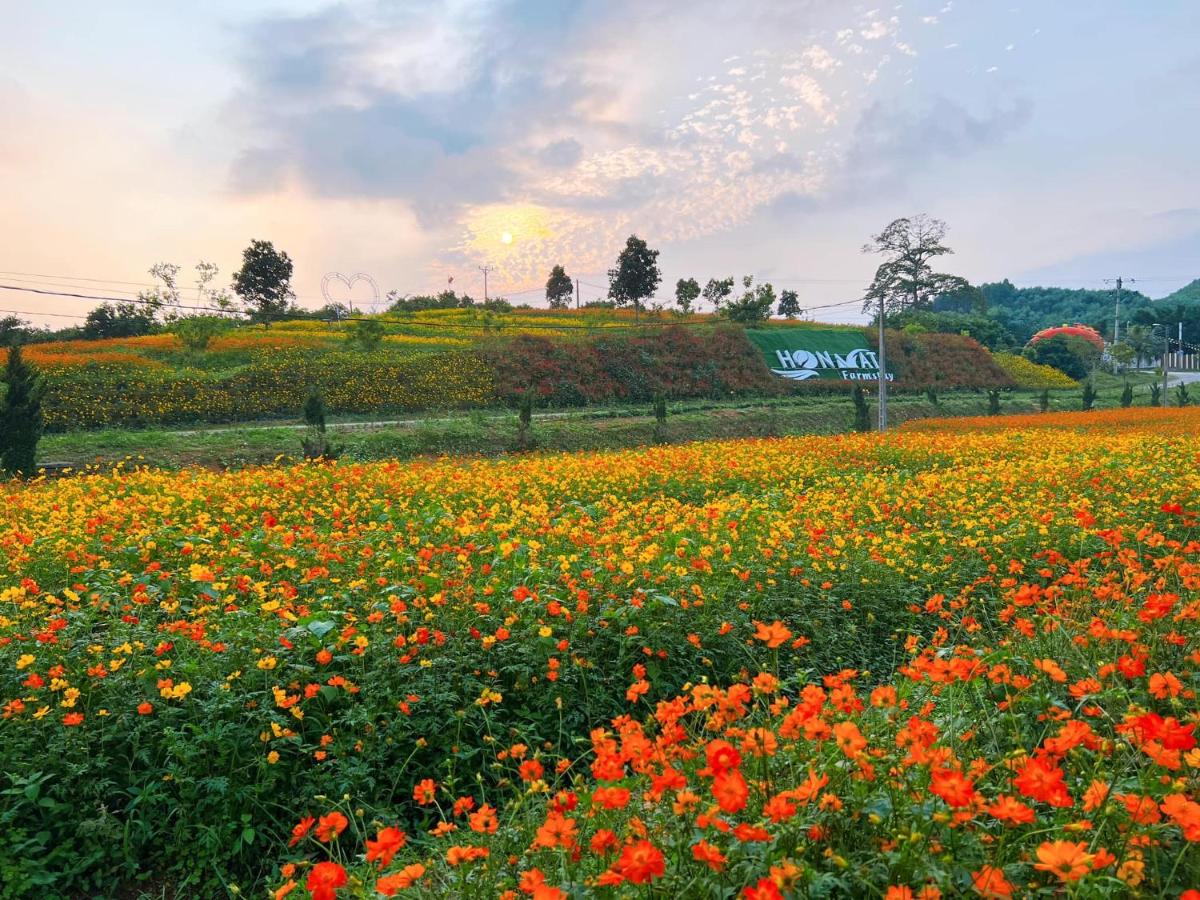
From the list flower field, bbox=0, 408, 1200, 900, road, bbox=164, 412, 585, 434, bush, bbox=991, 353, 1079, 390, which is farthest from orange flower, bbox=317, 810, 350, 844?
bush, bbox=991, 353, 1079, 390

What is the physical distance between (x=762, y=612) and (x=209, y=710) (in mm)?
3032

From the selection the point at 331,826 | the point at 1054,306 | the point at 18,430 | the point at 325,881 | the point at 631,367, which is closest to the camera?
the point at 325,881

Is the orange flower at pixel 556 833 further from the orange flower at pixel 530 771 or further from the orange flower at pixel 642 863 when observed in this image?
the orange flower at pixel 530 771

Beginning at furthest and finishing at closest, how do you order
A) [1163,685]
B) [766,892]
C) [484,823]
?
[1163,685] < [484,823] < [766,892]

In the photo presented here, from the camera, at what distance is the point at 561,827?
66.6 inches

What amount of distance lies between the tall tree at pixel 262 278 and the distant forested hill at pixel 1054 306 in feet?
226

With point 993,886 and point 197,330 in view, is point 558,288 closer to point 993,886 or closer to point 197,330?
point 197,330

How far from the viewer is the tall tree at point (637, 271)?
46625 millimetres

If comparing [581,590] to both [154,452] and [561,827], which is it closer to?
[561,827]

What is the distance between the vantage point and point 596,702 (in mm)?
3664

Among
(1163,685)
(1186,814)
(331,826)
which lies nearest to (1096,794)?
(1186,814)

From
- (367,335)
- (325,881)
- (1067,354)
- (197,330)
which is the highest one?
(197,330)

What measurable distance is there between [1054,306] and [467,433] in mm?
107883

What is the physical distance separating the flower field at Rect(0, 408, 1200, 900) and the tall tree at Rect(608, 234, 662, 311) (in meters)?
40.9
